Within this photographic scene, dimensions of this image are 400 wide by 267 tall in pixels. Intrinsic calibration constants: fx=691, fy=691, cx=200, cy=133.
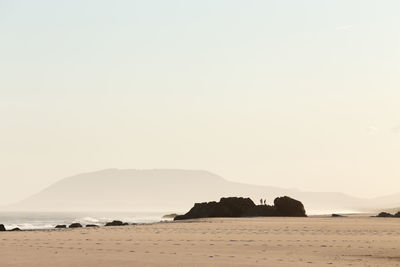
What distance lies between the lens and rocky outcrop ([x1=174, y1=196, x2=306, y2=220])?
261 feet

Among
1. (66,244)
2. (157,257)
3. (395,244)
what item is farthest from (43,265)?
(395,244)

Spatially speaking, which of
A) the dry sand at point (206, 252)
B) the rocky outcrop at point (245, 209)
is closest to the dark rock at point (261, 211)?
the rocky outcrop at point (245, 209)

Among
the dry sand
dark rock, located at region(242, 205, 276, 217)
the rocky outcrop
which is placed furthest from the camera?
the rocky outcrop

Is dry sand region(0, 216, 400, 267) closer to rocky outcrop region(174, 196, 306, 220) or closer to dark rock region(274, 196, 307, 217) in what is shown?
rocky outcrop region(174, 196, 306, 220)

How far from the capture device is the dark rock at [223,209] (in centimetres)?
8038

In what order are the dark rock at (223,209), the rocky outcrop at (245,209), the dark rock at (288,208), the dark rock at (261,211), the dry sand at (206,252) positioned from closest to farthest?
the dry sand at (206,252)
the dark rock at (261,211)
the rocky outcrop at (245,209)
the dark rock at (288,208)
the dark rock at (223,209)

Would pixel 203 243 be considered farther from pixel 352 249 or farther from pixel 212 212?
pixel 212 212

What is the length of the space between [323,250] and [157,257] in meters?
6.56

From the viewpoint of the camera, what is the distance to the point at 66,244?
89.8 ft

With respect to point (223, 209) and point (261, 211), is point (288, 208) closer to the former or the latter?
point (261, 211)

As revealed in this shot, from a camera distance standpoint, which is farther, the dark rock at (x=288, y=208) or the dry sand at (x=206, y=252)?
the dark rock at (x=288, y=208)

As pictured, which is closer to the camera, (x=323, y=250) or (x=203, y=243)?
(x=323, y=250)

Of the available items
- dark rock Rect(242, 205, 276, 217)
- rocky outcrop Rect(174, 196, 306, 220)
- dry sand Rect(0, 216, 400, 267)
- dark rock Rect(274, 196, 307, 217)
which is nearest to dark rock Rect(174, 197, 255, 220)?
rocky outcrop Rect(174, 196, 306, 220)

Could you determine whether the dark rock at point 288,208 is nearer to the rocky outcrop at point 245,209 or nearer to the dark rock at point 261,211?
the rocky outcrop at point 245,209
